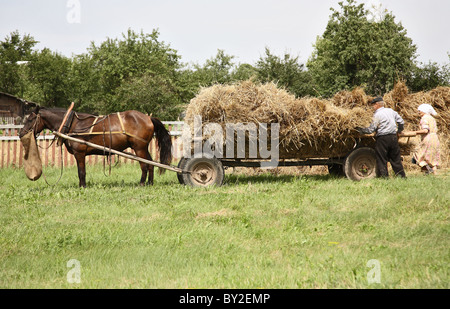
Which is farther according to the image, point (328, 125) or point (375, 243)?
point (328, 125)

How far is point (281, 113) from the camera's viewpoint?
9.37m

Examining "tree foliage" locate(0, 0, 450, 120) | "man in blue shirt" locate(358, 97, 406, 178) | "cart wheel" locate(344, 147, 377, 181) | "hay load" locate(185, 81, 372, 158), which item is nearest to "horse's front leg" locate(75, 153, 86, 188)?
"hay load" locate(185, 81, 372, 158)

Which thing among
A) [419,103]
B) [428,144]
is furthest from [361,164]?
[419,103]

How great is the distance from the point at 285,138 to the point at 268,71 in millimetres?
21453

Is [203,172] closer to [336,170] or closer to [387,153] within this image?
[336,170]

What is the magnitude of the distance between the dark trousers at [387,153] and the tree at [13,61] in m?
34.3

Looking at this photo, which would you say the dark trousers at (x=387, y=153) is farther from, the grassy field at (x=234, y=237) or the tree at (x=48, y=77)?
the tree at (x=48, y=77)

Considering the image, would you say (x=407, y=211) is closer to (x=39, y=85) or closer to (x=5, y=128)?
(x=5, y=128)

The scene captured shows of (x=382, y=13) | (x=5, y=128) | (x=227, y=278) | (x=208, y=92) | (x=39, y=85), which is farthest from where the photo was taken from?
(x=39, y=85)

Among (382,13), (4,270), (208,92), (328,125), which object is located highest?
(382,13)

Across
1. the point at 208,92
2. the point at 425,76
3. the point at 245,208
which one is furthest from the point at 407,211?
the point at 425,76

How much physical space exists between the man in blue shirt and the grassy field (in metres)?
0.66

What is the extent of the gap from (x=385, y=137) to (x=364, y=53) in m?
23.5

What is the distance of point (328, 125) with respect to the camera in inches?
379
